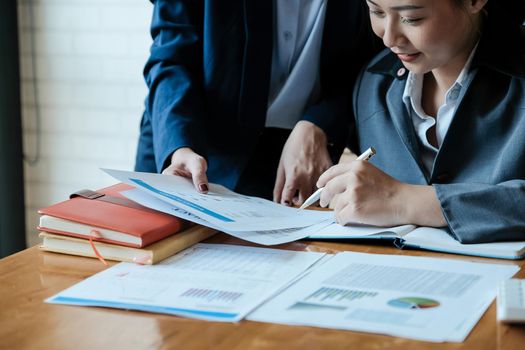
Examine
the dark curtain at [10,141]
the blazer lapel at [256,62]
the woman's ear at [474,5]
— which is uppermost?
the woman's ear at [474,5]

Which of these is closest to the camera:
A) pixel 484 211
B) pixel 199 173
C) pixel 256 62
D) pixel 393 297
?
pixel 393 297

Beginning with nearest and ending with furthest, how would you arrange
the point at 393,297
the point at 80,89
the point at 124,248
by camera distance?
the point at 393,297 < the point at 124,248 < the point at 80,89

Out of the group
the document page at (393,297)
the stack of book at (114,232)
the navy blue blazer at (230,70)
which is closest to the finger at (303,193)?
the navy blue blazer at (230,70)

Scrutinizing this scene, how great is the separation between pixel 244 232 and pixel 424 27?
1.89 feet

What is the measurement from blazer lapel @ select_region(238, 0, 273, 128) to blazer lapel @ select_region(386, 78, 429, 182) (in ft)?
1.04

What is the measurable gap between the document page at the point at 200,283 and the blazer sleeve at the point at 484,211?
27 cm

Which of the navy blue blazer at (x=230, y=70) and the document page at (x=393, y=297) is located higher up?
the navy blue blazer at (x=230, y=70)

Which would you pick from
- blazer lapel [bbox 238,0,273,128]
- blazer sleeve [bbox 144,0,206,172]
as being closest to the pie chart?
blazer sleeve [bbox 144,0,206,172]

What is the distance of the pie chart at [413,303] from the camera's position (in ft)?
3.95

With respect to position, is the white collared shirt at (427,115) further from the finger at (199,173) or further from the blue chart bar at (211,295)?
the blue chart bar at (211,295)

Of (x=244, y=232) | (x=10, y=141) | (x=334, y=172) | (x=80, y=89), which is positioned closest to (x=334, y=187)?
(x=334, y=172)

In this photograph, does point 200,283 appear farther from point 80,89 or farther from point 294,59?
point 80,89

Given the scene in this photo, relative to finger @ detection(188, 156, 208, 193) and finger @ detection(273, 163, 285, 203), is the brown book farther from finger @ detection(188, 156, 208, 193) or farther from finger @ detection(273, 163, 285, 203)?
finger @ detection(273, 163, 285, 203)

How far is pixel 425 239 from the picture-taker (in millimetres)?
1529
